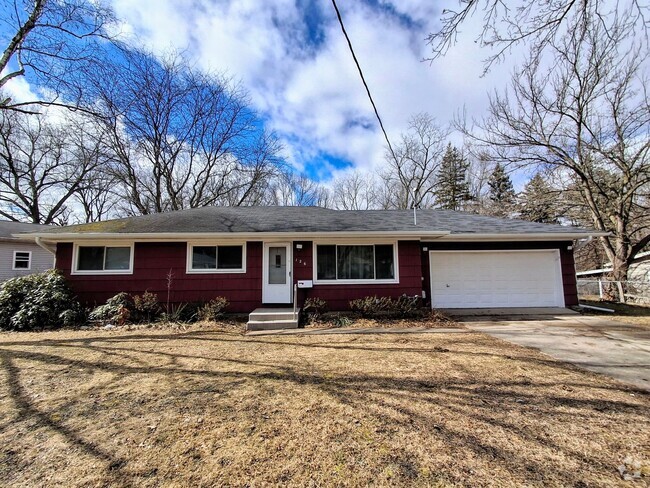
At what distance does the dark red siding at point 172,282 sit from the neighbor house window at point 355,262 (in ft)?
5.99

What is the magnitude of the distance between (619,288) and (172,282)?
15.5 meters

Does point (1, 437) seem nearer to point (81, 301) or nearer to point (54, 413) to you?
point (54, 413)

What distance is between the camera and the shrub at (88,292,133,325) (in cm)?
782

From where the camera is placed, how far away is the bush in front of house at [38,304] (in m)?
7.55

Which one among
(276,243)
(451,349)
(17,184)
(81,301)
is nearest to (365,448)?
(451,349)

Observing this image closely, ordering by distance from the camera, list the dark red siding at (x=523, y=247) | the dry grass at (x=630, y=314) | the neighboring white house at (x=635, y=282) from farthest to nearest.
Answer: the neighboring white house at (x=635, y=282), the dark red siding at (x=523, y=247), the dry grass at (x=630, y=314)

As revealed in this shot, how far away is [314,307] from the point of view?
8430 mm

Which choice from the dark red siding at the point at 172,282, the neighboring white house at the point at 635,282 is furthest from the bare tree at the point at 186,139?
the neighboring white house at the point at 635,282

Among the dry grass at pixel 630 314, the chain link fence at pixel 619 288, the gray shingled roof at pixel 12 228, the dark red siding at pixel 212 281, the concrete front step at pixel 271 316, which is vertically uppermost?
the gray shingled roof at pixel 12 228

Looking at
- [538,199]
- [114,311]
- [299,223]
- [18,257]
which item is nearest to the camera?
[114,311]

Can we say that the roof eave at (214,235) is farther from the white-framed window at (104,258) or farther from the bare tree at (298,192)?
the bare tree at (298,192)

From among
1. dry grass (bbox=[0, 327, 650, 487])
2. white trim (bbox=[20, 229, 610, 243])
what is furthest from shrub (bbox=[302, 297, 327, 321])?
dry grass (bbox=[0, 327, 650, 487])

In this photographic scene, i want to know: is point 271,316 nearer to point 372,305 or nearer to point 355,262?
point 372,305

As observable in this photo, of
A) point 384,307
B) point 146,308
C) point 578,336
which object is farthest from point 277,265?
point 578,336
